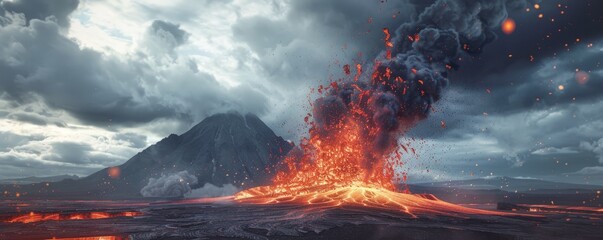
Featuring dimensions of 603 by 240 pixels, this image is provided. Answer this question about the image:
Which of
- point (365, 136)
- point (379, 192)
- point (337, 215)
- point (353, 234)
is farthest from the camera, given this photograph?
point (365, 136)

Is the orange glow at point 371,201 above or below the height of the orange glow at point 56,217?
above

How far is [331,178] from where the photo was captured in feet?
363

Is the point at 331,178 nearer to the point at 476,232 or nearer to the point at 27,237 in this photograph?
the point at 476,232

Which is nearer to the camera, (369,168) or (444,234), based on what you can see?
(444,234)

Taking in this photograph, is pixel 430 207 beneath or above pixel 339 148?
beneath

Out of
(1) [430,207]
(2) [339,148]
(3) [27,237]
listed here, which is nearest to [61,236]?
(3) [27,237]

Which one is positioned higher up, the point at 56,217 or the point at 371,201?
the point at 371,201

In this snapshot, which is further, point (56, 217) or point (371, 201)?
point (371, 201)

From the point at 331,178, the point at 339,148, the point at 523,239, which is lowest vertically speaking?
the point at 523,239

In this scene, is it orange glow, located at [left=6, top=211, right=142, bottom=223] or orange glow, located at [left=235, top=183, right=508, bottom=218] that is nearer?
orange glow, located at [left=6, top=211, right=142, bottom=223]

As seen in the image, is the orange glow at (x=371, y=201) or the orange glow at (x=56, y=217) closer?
the orange glow at (x=56, y=217)

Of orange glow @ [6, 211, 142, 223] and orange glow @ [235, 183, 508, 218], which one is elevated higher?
orange glow @ [235, 183, 508, 218]

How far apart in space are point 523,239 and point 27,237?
2055 inches

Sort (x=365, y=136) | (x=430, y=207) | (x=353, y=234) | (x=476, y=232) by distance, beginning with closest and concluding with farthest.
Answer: (x=353, y=234) < (x=476, y=232) < (x=430, y=207) < (x=365, y=136)
